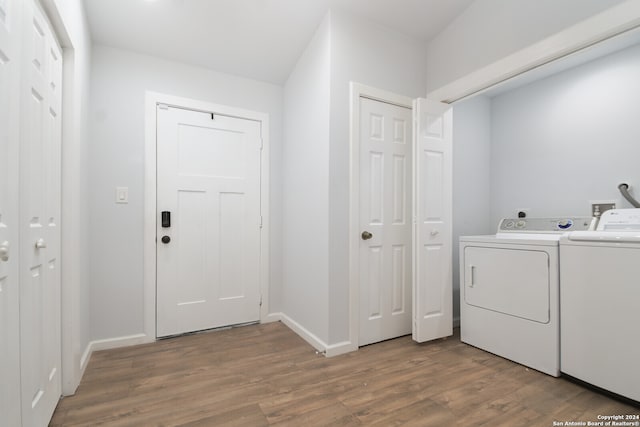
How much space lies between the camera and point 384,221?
241 centimetres

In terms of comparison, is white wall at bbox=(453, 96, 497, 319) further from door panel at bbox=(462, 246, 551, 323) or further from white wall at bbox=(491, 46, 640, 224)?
door panel at bbox=(462, 246, 551, 323)

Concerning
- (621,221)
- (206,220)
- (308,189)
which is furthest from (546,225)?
(206,220)

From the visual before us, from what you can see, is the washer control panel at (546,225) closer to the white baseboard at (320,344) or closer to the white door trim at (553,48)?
the white door trim at (553,48)

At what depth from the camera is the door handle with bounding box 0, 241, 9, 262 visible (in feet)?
3.01

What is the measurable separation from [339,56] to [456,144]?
5.39 ft

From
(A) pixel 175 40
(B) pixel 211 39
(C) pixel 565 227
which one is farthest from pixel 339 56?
(C) pixel 565 227

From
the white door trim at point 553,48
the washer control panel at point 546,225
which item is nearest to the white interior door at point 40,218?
the white door trim at point 553,48

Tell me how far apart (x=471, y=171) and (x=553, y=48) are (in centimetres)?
156

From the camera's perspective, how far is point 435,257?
242 cm

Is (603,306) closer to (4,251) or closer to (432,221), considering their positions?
(432,221)

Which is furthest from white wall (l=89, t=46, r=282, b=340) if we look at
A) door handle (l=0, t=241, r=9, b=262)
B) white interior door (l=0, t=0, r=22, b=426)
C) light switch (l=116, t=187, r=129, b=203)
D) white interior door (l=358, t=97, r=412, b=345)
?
white interior door (l=358, t=97, r=412, b=345)

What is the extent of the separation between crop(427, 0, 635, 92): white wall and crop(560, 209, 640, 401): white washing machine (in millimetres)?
1274

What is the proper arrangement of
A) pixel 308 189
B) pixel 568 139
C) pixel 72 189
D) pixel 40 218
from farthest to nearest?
1. pixel 568 139
2. pixel 308 189
3. pixel 72 189
4. pixel 40 218

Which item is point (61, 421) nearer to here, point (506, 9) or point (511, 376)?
point (511, 376)
